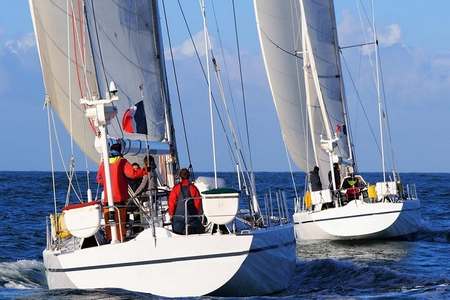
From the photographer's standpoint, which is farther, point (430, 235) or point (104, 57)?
point (430, 235)

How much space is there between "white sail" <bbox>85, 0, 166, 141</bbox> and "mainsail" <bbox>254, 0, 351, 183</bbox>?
16.6 metres

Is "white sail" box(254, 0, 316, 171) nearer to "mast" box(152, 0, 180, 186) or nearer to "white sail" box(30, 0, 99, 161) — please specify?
"mast" box(152, 0, 180, 186)

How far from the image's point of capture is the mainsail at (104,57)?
1931cm

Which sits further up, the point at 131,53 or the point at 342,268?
the point at 131,53

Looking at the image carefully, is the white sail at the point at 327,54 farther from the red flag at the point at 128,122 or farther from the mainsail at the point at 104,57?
the red flag at the point at 128,122

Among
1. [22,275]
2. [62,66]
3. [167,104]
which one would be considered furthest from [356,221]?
[62,66]

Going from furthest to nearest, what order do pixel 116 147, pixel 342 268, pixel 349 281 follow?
pixel 342 268 < pixel 349 281 < pixel 116 147

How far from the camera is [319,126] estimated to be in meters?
36.1

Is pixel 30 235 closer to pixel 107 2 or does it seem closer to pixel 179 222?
pixel 107 2

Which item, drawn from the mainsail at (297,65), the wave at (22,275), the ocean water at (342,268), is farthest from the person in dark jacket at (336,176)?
the wave at (22,275)

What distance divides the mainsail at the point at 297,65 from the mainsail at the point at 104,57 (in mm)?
16741

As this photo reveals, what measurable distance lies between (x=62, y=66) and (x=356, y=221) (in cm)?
1275

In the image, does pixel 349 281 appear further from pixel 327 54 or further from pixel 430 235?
pixel 327 54

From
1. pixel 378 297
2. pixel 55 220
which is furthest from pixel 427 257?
pixel 55 220
